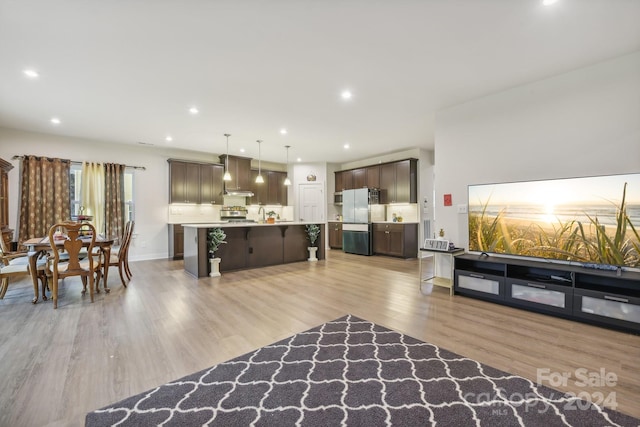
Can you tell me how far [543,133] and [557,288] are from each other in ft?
6.19

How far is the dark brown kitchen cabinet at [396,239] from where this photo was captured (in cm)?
708

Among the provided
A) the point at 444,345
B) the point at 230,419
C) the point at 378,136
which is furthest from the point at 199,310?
the point at 378,136

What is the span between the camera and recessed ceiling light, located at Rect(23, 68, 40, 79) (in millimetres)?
3174

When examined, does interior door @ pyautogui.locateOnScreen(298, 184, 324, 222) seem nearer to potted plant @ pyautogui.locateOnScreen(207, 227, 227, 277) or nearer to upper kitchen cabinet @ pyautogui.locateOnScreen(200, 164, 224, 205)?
upper kitchen cabinet @ pyautogui.locateOnScreen(200, 164, 224, 205)

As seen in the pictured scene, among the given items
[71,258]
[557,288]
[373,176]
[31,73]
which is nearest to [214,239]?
[71,258]

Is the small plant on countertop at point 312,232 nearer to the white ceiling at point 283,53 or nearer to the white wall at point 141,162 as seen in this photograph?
the white ceiling at point 283,53

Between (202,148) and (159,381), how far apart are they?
6.31 m

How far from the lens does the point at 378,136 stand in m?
6.22

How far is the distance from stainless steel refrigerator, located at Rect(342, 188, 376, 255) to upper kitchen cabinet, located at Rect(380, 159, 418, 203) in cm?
40

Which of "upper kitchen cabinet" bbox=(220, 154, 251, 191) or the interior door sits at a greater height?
"upper kitchen cabinet" bbox=(220, 154, 251, 191)

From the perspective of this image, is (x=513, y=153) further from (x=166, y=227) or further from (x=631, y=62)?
(x=166, y=227)

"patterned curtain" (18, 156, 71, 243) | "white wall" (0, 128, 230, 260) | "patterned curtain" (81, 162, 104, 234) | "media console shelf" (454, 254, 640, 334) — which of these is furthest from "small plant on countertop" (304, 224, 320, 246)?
"patterned curtain" (18, 156, 71, 243)

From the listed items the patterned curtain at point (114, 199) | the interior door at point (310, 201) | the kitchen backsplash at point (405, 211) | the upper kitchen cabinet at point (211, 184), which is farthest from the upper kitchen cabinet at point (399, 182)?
the patterned curtain at point (114, 199)

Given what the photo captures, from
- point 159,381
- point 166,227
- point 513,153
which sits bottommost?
point 159,381
